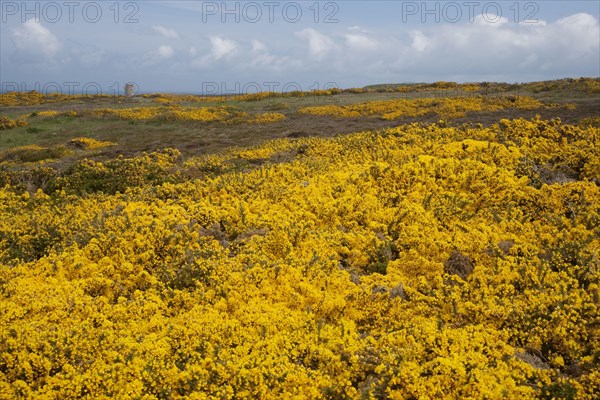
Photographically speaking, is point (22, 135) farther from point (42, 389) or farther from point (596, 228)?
point (596, 228)

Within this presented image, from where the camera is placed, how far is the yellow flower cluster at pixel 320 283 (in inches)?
259

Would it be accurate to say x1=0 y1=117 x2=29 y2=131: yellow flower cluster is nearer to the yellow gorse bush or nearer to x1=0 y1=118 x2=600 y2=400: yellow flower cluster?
the yellow gorse bush

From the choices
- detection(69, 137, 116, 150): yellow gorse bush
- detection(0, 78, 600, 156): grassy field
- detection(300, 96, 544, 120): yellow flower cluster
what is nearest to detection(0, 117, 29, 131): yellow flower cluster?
detection(0, 78, 600, 156): grassy field

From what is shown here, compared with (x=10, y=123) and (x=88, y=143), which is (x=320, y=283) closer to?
(x=88, y=143)

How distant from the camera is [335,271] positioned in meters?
9.88

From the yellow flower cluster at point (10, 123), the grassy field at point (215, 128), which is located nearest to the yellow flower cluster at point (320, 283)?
the grassy field at point (215, 128)

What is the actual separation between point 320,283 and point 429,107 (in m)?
28.8

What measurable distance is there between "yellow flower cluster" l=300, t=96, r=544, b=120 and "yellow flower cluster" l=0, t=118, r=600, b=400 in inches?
577

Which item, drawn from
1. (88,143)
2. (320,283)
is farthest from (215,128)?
(320,283)

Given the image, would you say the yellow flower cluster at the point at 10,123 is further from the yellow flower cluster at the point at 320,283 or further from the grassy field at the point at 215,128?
the yellow flower cluster at the point at 320,283

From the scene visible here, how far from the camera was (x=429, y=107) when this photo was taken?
35.1 m

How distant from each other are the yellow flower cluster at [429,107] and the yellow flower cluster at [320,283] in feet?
48.0

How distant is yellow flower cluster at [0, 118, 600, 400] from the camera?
21.6 feet

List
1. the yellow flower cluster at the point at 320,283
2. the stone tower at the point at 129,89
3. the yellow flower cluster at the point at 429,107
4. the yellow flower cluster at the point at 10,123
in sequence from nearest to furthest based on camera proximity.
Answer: the yellow flower cluster at the point at 320,283, the yellow flower cluster at the point at 429,107, the yellow flower cluster at the point at 10,123, the stone tower at the point at 129,89
